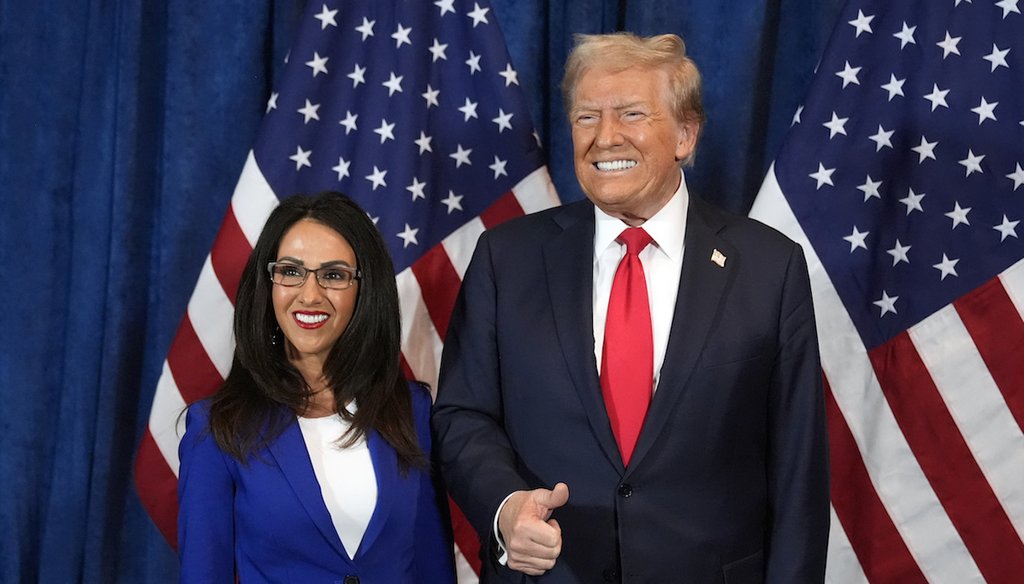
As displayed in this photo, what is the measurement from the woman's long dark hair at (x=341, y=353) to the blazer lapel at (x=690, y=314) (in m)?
0.46

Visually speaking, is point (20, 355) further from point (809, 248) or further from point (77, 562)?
point (809, 248)

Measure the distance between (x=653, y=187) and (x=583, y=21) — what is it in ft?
3.50

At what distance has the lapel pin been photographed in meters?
2.00

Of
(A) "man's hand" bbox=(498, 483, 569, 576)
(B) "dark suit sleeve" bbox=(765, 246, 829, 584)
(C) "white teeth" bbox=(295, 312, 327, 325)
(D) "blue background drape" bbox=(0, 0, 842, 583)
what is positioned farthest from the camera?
(D) "blue background drape" bbox=(0, 0, 842, 583)

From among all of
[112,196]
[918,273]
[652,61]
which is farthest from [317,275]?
[918,273]

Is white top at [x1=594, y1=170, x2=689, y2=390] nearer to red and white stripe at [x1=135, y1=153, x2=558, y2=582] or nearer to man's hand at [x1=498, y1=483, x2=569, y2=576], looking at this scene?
man's hand at [x1=498, y1=483, x2=569, y2=576]

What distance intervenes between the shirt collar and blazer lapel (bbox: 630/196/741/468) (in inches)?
1.0

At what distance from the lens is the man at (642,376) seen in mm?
1921

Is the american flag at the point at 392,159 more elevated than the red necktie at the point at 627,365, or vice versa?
the american flag at the point at 392,159

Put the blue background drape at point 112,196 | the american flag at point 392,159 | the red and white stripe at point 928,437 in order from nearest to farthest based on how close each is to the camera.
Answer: the red and white stripe at point 928,437, the american flag at point 392,159, the blue background drape at point 112,196

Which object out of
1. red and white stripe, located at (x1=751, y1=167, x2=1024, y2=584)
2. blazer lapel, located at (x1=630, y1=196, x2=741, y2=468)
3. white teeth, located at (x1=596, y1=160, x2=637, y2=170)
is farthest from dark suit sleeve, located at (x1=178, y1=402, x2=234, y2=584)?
red and white stripe, located at (x1=751, y1=167, x2=1024, y2=584)

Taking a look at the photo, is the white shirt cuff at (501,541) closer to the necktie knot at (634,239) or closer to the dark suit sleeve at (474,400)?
the dark suit sleeve at (474,400)

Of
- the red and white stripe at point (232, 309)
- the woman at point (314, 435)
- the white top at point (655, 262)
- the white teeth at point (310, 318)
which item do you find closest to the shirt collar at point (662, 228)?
the white top at point (655, 262)

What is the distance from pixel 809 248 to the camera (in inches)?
103
